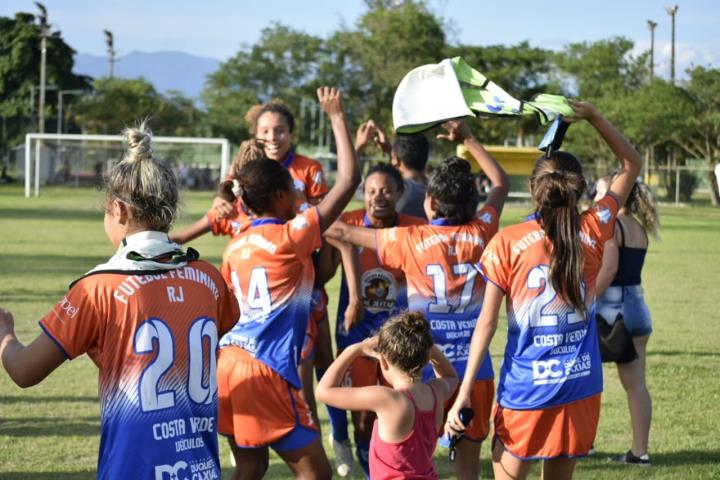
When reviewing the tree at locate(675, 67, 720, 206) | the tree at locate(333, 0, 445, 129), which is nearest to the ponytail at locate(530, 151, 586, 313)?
the tree at locate(675, 67, 720, 206)

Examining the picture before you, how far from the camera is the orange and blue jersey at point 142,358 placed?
306 cm

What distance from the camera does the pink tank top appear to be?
4.03 metres

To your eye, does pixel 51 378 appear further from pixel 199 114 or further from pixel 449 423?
pixel 199 114

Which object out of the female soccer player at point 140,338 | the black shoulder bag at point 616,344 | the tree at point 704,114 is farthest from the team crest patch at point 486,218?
the tree at point 704,114

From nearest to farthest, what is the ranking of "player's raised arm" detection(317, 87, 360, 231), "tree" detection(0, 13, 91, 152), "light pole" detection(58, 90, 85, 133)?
"player's raised arm" detection(317, 87, 360, 231), "light pole" detection(58, 90, 85, 133), "tree" detection(0, 13, 91, 152)

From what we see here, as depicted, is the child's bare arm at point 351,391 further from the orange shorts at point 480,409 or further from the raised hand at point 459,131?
the raised hand at point 459,131

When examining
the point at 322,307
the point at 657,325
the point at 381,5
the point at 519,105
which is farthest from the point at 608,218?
the point at 381,5

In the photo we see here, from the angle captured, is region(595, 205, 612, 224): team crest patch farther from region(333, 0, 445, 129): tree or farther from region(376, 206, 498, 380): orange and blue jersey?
region(333, 0, 445, 129): tree

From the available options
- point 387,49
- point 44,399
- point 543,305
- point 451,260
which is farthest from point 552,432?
point 387,49

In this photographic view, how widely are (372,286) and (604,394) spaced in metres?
3.37

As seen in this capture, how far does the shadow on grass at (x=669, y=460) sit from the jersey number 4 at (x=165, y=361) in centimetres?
394

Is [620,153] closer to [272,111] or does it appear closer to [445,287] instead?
[445,287]

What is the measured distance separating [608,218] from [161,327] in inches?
93.2

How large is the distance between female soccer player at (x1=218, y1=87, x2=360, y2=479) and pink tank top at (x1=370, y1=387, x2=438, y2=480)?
0.54m
